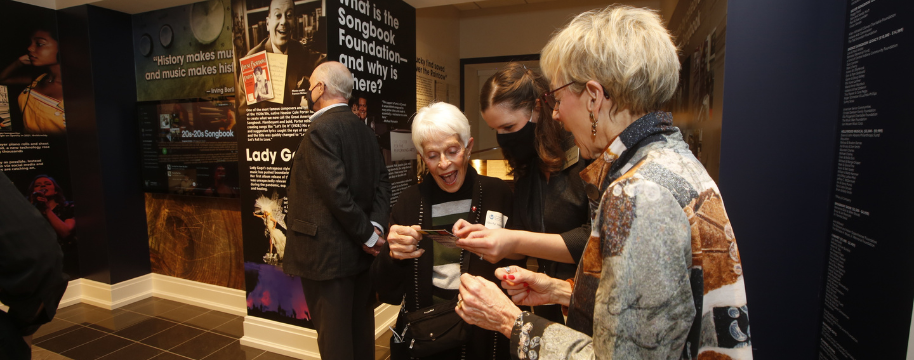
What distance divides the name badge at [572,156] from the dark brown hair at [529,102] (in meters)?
0.02

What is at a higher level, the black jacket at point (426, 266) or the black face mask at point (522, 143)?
the black face mask at point (522, 143)

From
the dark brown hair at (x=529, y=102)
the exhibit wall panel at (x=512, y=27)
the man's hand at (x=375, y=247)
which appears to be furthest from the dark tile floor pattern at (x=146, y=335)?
the exhibit wall panel at (x=512, y=27)

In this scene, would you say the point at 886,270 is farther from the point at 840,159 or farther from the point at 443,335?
the point at 443,335

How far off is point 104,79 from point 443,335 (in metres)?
4.66

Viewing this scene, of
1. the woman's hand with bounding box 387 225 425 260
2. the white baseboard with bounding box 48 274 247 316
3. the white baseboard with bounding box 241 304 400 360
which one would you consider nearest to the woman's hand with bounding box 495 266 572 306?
the woman's hand with bounding box 387 225 425 260

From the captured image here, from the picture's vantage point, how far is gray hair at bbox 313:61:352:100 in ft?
8.79

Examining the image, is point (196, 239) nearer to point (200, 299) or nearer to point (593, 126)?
point (200, 299)

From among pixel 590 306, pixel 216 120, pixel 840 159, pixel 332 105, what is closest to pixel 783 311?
pixel 840 159

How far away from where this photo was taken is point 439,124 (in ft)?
5.55

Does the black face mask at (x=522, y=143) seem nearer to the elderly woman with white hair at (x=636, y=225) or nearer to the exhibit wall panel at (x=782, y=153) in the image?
the elderly woman with white hair at (x=636, y=225)

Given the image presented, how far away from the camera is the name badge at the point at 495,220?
1.63 metres

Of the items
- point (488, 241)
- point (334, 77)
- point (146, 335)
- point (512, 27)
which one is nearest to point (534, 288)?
point (488, 241)

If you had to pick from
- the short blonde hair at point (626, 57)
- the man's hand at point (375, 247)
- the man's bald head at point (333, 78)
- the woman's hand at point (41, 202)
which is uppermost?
the man's bald head at point (333, 78)

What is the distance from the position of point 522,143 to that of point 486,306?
0.74 metres
